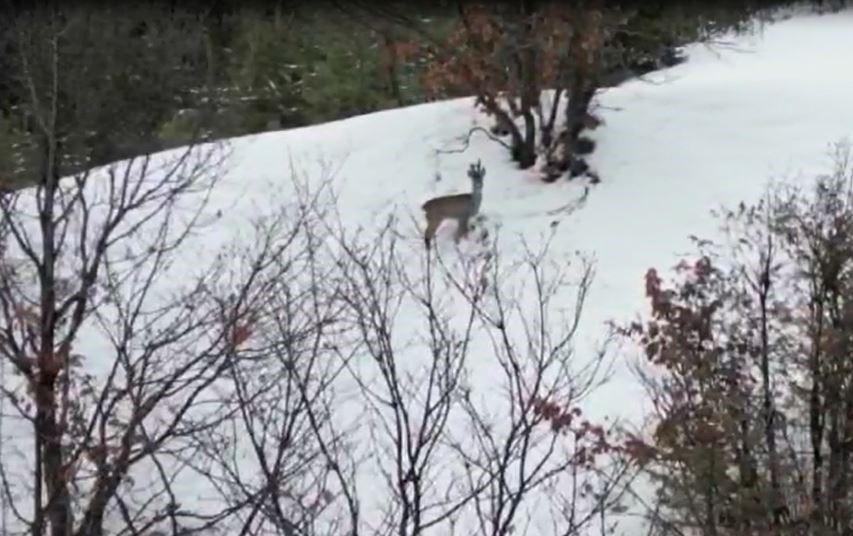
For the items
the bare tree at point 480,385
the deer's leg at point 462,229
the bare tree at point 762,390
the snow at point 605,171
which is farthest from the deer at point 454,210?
the bare tree at point 762,390

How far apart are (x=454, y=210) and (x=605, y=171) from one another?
193 centimetres

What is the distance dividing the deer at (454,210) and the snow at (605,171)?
157 mm

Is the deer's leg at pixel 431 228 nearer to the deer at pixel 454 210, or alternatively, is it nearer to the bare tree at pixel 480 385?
the deer at pixel 454 210

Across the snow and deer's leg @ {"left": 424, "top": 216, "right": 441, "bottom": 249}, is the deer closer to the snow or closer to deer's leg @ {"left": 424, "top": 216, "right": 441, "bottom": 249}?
deer's leg @ {"left": 424, "top": 216, "right": 441, "bottom": 249}

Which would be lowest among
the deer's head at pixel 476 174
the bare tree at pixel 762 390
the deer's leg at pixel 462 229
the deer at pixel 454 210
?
the bare tree at pixel 762 390

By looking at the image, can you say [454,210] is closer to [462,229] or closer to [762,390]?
[462,229]

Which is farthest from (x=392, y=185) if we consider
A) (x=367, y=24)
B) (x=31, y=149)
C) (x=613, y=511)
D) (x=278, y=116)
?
(x=367, y=24)

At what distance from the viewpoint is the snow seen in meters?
11.2

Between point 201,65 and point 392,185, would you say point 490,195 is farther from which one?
point 201,65

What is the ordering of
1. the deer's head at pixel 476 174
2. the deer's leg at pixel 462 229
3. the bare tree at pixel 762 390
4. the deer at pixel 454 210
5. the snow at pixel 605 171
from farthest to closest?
1. the deer's head at pixel 476 174
2. the deer's leg at pixel 462 229
3. the deer at pixel 454 210
4. the snow at pixel 605 171
5. the bare tree at pixel 762 390

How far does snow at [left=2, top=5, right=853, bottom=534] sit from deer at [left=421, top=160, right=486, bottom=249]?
157 millimetres

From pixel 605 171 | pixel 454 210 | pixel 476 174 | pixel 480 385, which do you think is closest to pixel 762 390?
pixel 480 385

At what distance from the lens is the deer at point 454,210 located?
11.7m

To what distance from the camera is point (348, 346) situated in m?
9.96
